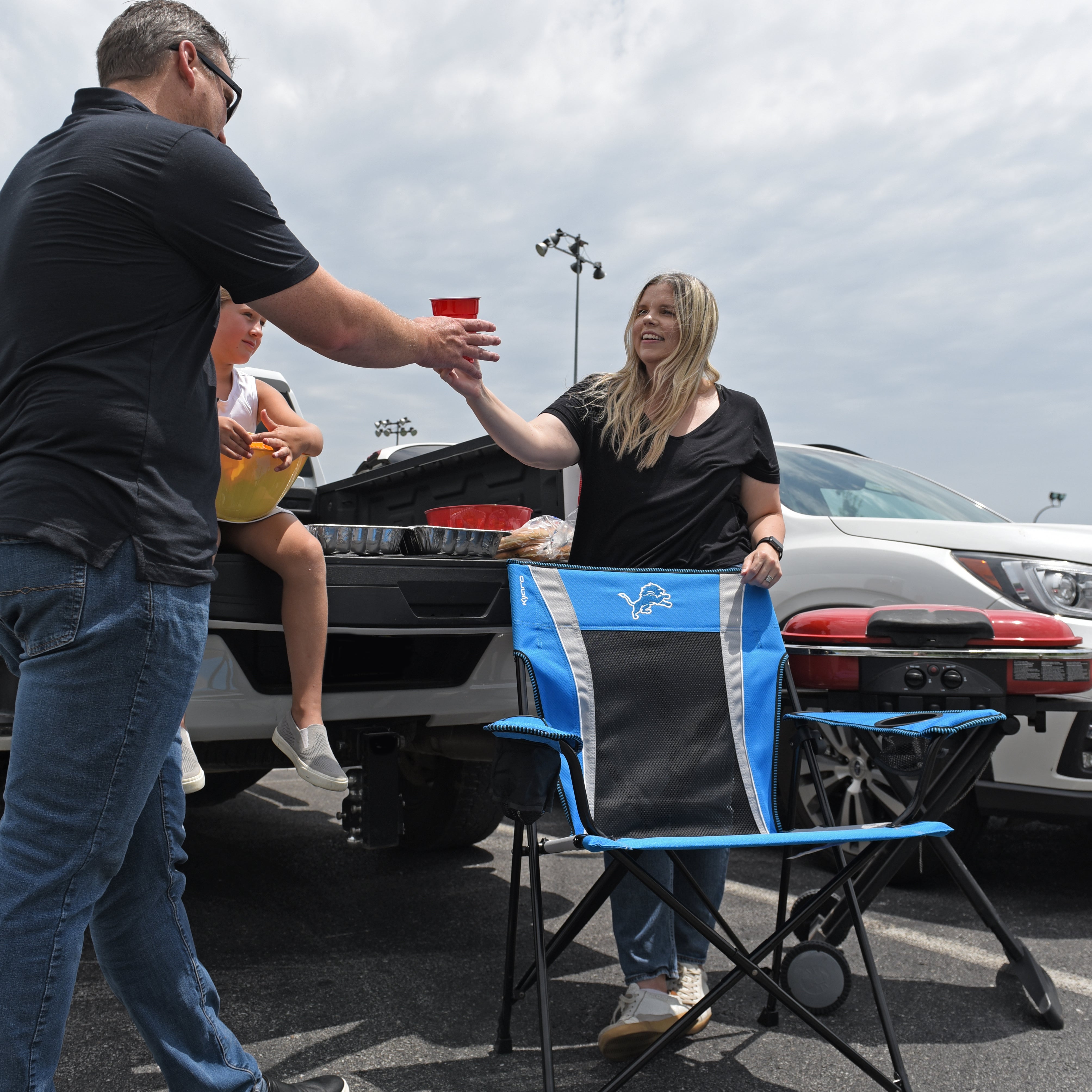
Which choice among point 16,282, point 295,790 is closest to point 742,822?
point 16,282

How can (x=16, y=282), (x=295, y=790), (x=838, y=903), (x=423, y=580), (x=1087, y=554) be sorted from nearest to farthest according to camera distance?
(x=16, y=282)
(x=423, y=580)
(x=838, y=903)
(x=1087, y=554)
(x=295, y=790)

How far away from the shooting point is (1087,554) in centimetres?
374

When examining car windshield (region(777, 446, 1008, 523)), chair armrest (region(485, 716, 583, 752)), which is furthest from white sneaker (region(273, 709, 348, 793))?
car windshield (region(777, 446, 1008, 523))

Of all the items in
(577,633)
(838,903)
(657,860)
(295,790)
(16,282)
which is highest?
(16,282)

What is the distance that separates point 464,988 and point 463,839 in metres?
1.29

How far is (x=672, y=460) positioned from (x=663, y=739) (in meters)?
0.75

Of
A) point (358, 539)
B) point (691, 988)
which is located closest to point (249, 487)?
point (358, 539)

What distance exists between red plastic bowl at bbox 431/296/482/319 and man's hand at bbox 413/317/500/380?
0.06 ft

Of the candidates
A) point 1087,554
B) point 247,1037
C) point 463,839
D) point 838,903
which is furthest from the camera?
point 463,839

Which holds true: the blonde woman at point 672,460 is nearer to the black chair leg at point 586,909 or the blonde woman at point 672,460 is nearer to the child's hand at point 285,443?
the black chair leg at point 586,909

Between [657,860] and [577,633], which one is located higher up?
[577,633]

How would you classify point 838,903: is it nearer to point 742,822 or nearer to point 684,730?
point 742,822

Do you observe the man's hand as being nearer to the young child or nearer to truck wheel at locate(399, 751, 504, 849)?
the young child

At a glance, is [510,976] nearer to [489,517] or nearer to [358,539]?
[358,539]
